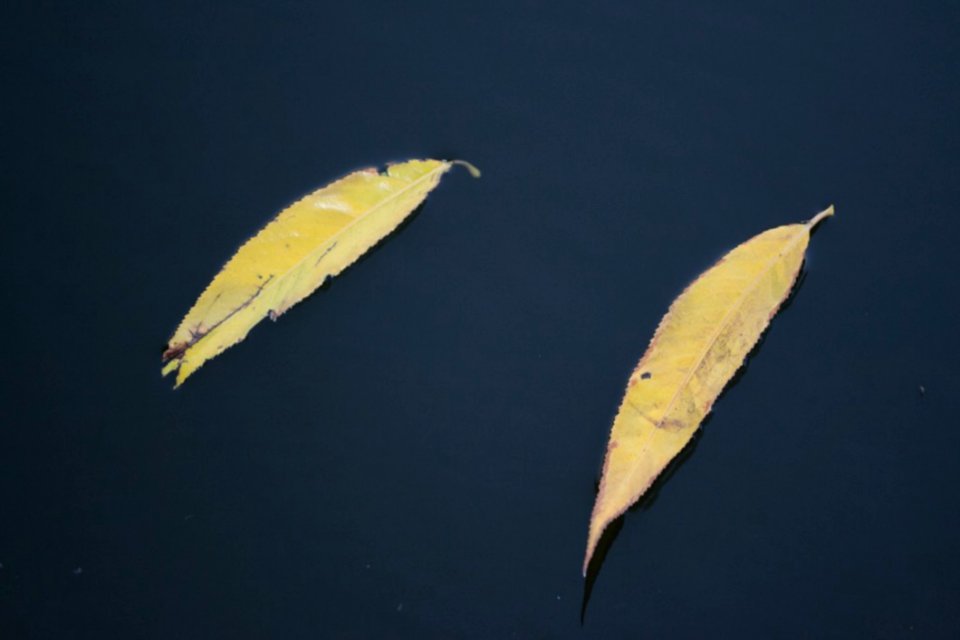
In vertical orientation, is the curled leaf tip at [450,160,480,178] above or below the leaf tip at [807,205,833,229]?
above

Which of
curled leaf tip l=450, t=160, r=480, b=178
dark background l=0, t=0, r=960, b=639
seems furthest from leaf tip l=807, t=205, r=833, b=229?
curled leaf tip l=450, t=160, r=480, b=178

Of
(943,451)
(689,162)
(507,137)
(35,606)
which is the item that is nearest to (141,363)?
(35,606)

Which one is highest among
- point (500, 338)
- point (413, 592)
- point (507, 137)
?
point (507, 137)

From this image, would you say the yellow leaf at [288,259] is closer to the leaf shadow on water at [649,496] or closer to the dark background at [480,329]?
the dark background at [480,329]

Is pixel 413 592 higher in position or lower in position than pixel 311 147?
lower

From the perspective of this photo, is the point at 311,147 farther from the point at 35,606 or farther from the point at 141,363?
the point at 35,606

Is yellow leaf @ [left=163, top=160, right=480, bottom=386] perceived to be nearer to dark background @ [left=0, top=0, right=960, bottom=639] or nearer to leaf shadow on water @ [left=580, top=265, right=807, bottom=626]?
dark background @ [left=0, top=0, right=960, bottom=639]

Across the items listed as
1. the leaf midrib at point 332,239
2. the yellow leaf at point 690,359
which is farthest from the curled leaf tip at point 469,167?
the yellow leaf at point 690,359
